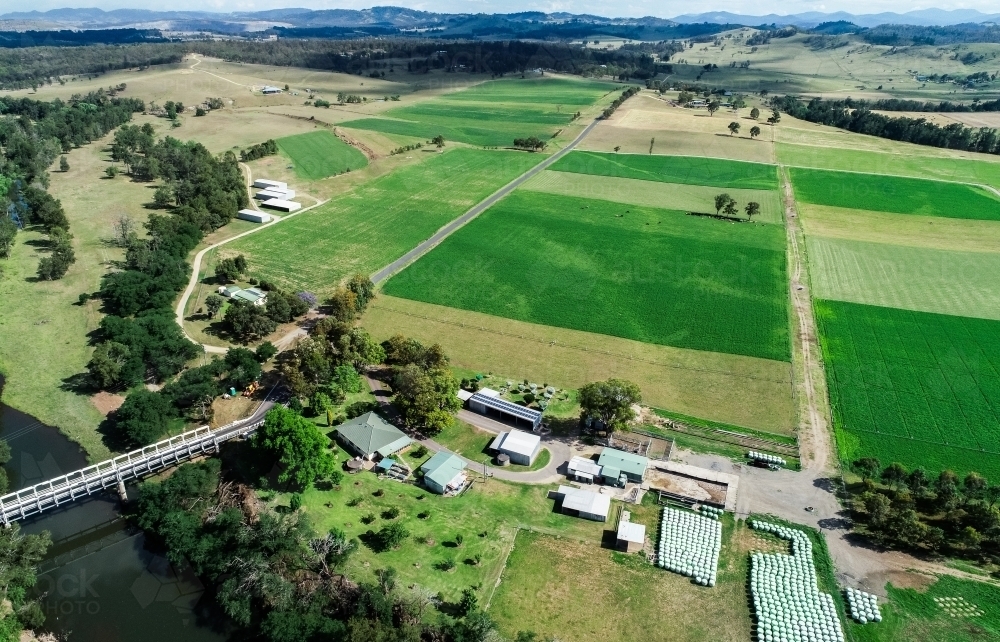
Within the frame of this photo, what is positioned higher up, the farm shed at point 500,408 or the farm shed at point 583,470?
the farm shed at point 500,408

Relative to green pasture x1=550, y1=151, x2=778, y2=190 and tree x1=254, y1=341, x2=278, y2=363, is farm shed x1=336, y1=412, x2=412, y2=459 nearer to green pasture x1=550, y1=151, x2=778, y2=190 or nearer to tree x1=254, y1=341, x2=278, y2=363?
tree x1=254, y1=341, x2=278, y2=363

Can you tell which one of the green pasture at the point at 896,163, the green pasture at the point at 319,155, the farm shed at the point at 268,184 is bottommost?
the farm shed at the point at 268,184

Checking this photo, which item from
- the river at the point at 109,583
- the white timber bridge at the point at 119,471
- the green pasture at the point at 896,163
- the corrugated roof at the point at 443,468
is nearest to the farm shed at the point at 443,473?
the corrugated roof at the point at 443,468

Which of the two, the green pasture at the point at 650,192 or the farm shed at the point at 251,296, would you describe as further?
the green pasture at the point at 650,192

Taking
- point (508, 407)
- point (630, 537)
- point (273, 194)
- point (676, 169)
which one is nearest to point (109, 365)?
point (508, 407)

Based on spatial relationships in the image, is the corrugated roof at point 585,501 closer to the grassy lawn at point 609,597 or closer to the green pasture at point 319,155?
the grassy lawn at point 609,597

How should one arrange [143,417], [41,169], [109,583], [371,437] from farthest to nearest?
[41,169]
[371,437]
[143,417]
[109,583]

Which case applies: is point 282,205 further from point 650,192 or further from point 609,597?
point 609,597
